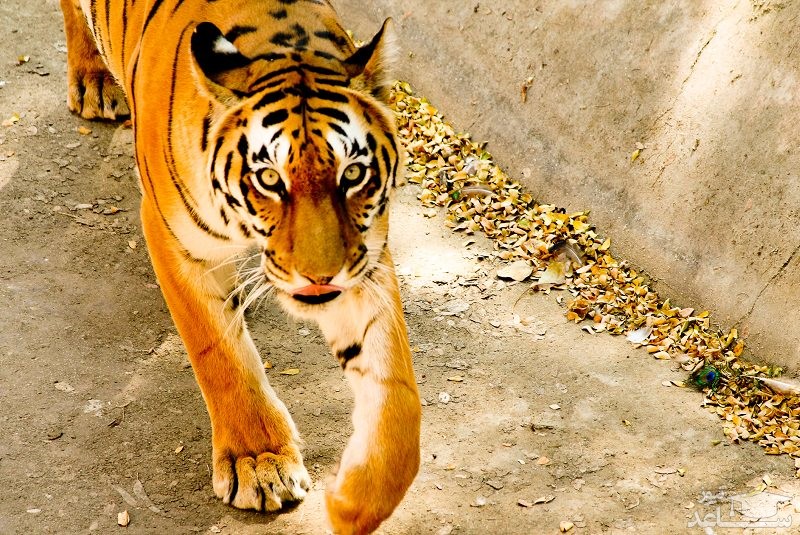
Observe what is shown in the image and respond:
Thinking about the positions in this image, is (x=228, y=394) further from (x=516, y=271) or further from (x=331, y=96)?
(x=516, y=271)

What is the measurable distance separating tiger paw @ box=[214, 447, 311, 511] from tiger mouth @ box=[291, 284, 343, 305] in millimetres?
694

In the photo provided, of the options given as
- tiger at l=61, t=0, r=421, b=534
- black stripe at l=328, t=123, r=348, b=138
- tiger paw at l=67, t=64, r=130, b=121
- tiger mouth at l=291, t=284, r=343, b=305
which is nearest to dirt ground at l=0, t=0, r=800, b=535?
tiger at l=61, t=0, r=421, b=534

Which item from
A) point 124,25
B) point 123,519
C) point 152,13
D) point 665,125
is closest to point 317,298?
point 123,519

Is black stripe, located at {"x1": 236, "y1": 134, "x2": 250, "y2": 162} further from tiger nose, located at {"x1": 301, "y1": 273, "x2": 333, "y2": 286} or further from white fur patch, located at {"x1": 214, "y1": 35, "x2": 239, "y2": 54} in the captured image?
tiger nose, located at {"x1": 301, "y1": 273, "x2": 333, "y2": 286}

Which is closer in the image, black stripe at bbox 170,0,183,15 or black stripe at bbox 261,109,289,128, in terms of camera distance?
black stripe at bbox 261,109,289,128

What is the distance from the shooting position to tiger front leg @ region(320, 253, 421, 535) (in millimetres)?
2711

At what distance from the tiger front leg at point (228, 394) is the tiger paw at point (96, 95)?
75.1 inches

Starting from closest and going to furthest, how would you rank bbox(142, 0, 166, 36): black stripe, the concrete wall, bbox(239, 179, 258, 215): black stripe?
bbox(239, 179, 258, 215): black stripe, bbox(142, 0, 166, 36): black stripe, the concrete wall

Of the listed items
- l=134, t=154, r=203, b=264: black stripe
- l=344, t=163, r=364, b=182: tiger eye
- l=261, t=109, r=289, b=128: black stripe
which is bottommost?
l=134, t=154, r=203, b=264: black stripe

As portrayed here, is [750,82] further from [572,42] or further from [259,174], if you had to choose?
[259,174]

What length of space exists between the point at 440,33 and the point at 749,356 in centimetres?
233

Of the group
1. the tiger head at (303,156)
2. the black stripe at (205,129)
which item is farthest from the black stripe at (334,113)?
the black stripe at (205,129)

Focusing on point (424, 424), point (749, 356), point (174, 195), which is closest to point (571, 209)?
point (749, 356)

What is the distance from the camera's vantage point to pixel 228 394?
10.0 ft
